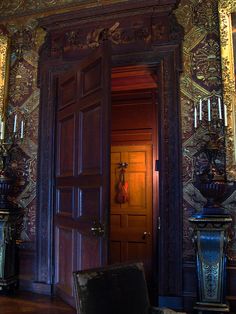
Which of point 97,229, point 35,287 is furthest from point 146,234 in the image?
point 97,229

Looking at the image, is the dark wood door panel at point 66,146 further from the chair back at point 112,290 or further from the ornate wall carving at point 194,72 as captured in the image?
the chair back at point 112,290

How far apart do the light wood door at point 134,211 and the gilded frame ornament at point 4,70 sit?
7.83 ft

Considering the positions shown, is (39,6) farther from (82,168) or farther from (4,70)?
(82,168)

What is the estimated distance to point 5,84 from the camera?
15.2ft

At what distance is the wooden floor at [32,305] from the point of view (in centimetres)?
355

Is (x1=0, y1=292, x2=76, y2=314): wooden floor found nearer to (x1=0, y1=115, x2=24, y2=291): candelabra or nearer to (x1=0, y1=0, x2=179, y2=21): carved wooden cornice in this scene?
(x1=0, y1=115, x2=24, y2=291): candelabra

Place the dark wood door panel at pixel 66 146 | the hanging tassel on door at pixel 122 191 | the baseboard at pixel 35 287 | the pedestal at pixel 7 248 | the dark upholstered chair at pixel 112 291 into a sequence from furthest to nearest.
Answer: the hanging tassel on door at pixel 122 191 → the baseboard at pixel 35 287 → the pedestal at pixel 7 248 → the dark wood door panel at pixel 66 146 → the dark upholstered chair at pixel 112 291

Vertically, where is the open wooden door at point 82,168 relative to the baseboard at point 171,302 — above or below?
above

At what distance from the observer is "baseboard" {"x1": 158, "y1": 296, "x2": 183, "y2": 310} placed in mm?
3648

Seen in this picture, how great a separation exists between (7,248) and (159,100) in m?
2.44

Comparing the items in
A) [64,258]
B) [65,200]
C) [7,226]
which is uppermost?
[65,200]

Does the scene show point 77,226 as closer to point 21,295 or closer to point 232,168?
point 21,295

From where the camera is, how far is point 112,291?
6.78 ft

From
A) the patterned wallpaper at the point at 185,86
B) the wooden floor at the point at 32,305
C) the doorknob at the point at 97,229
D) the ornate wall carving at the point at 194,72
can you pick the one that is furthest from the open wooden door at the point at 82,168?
the ornate wall carving at the point at 194,72
